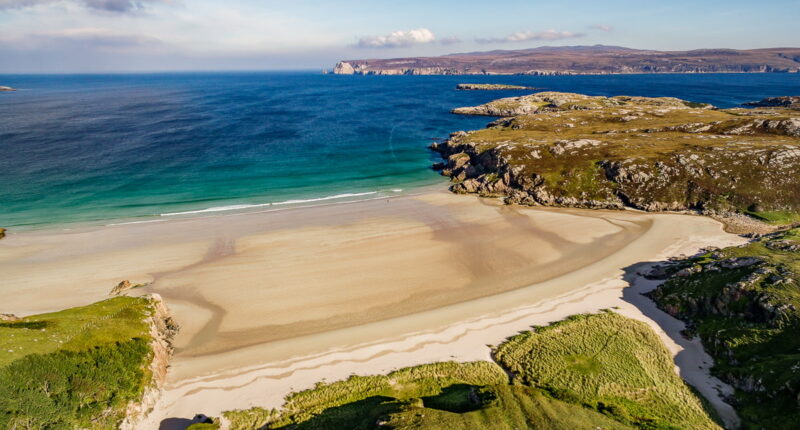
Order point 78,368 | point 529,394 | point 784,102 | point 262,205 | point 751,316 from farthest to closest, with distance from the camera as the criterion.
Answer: point 784,102
point 262,205
point 751,316
point 78,368
point 529,394

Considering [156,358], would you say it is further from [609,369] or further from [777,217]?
[777,217]

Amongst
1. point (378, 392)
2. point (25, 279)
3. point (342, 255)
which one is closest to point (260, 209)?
point (342, 255)

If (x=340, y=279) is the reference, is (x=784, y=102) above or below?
above

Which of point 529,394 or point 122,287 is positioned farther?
point 122,287

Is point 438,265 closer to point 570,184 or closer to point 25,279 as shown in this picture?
point 570,184

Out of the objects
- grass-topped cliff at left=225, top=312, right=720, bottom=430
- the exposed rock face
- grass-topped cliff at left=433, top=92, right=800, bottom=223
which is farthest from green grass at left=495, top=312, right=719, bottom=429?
the exposed rock face

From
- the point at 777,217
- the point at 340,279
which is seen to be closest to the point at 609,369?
the point at 340,279
